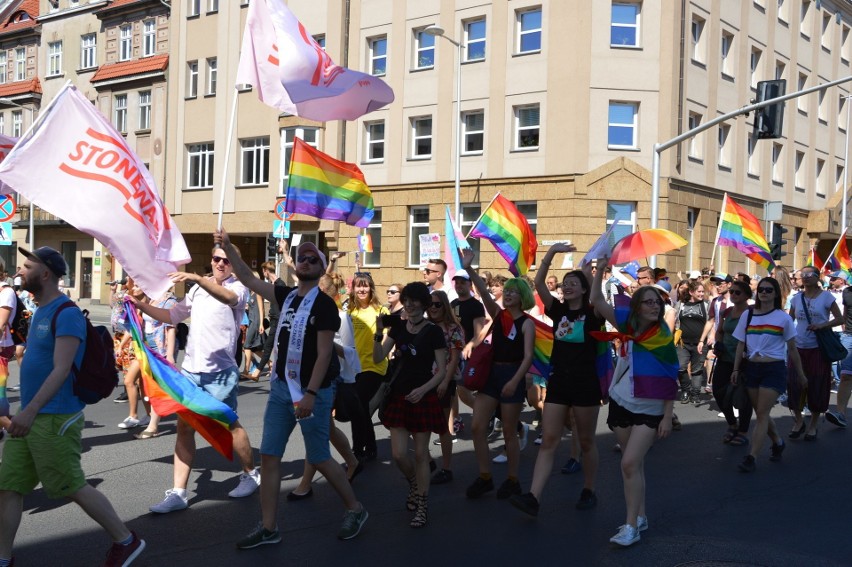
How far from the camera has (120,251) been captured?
Result: 613 centimetres

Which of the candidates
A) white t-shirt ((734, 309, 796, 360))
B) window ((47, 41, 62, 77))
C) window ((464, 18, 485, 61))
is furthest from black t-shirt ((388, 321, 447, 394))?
window ((47, 41, 62, 77))

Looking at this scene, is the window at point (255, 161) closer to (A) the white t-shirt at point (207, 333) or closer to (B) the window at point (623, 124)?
(B) the window at point (623, 124)

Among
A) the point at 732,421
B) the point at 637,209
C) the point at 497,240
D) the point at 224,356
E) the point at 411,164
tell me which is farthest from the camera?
the point at 411,164

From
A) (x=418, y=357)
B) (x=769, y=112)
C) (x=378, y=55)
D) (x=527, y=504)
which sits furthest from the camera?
(x=378, y=55)

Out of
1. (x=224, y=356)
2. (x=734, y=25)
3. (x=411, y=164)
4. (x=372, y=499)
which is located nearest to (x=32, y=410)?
(x=224, y=356)

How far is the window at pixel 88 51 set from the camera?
40875 mm

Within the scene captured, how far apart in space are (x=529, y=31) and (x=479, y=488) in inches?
901

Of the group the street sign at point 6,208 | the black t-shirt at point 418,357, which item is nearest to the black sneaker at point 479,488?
the black t-shirt at point 418,357

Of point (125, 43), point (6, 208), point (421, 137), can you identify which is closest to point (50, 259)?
point (6, 208)

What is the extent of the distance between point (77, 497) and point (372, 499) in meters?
2.64

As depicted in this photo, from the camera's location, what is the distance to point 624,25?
27.2m

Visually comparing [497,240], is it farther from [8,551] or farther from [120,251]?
[8,551]

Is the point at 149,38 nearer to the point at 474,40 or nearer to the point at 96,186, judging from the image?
the point at 474,40

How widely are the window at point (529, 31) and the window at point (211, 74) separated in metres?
12.4
